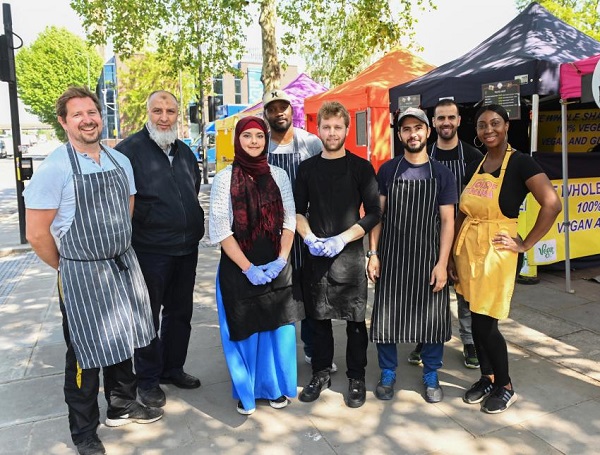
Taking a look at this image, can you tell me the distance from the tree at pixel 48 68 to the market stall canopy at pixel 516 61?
5010 centimetres

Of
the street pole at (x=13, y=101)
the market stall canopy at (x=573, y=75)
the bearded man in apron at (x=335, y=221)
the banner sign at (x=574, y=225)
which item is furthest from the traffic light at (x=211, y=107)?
the bearded man in apron at (x=335, y=221)

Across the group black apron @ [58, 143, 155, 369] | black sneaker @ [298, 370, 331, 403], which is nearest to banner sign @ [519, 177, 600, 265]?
black sneaker @ [298, 370, 331, 403]

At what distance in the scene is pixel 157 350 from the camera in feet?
10.8

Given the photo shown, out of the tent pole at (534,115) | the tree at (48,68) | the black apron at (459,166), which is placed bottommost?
the black apron at (459,166)

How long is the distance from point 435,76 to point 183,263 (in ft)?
15.1

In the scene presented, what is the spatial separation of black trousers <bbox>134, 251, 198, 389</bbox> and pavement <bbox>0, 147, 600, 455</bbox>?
0.22 m

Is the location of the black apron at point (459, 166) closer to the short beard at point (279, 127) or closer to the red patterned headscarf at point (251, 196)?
the short beard at point (279, 127)

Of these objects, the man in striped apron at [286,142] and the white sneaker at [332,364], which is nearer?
the man in striped apron at [286,142]

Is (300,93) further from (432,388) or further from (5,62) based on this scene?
(432,388)

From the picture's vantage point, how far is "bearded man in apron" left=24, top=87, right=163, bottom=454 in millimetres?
2562

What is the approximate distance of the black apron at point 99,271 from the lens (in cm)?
262

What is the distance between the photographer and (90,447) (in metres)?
2.72

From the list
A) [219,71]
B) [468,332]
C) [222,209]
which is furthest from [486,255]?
[219,71]

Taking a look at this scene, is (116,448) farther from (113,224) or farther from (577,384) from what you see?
(577,384)
